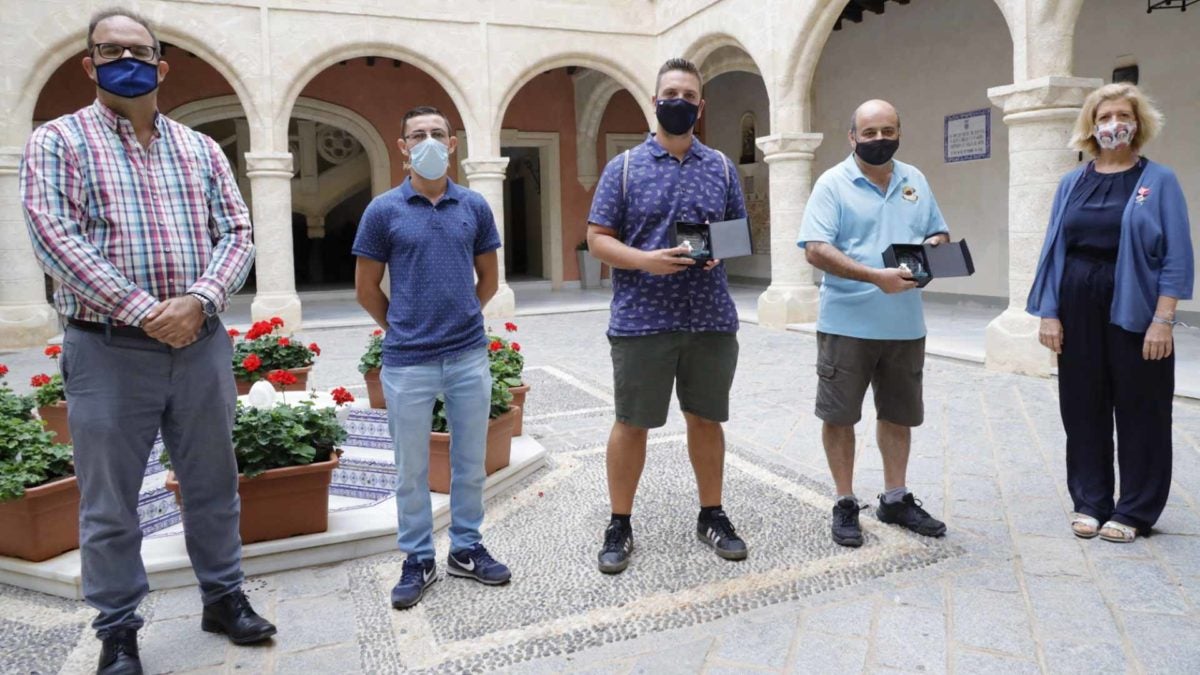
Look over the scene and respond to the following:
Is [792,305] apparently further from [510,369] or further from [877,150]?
[877,150]

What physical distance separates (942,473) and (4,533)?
3926 millimetres

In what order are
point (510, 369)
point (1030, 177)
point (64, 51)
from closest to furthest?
1. point (510, 369)
2. point (1030, 177)
3. point (64, 51)

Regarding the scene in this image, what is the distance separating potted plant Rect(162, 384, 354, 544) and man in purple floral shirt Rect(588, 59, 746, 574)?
112cm

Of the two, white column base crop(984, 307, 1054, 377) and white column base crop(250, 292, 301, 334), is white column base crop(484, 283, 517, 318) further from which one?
white column base crop(984, 307, 1054, 377)

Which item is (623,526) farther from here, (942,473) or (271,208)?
(271,208)

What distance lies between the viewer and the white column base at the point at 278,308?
35.1 feet

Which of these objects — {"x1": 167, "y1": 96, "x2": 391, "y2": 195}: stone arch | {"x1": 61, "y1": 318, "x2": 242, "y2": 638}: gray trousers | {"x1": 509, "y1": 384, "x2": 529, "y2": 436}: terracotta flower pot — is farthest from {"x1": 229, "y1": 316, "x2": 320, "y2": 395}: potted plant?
{"x1": 167, "y1": 96, "x2": 391, "y2": 195}: stone arch

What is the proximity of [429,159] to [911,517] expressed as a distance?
7.45 feet

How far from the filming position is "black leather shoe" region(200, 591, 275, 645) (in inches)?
102

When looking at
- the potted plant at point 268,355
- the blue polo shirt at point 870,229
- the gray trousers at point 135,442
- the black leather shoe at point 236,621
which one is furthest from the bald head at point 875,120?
the potted plant at point 268,355

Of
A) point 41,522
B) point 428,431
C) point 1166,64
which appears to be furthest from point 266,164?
point 1166,64

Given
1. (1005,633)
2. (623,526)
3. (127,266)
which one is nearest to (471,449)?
(623,526)

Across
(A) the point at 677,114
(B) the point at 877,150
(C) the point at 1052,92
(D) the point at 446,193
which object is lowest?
(D) the point at 446,193

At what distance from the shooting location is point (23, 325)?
32.2ft
